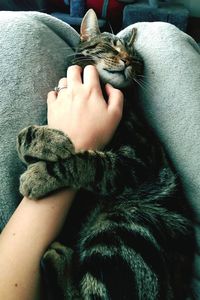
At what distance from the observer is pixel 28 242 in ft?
2.56

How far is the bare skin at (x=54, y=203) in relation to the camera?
0.75 metres

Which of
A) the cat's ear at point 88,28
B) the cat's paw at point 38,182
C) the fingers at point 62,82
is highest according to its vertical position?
the cat's ear at point 88,28

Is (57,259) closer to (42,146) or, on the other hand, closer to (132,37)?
(42,146)

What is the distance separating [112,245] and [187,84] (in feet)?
1.66

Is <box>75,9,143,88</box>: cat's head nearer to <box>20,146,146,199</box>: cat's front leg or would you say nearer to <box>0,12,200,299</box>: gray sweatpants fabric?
<box>0,12,200,299</box>: gray sweatpants fabric

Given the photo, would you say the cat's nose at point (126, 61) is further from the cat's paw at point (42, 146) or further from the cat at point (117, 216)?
the cat's paw at point (42, 146)

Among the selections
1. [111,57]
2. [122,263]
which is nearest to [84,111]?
[111,57]

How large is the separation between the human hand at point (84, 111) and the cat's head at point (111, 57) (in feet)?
0.37

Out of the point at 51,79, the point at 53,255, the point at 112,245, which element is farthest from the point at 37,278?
the point at 51,79

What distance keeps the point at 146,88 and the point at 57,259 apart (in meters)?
0.57

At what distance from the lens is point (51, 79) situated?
1053mm

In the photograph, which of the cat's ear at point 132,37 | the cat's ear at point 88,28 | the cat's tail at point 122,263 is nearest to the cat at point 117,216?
the cat's tail at point 122,263

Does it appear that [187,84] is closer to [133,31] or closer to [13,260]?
[133,31]

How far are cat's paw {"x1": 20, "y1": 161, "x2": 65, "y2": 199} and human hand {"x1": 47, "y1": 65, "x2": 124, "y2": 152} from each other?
4.2 inches
